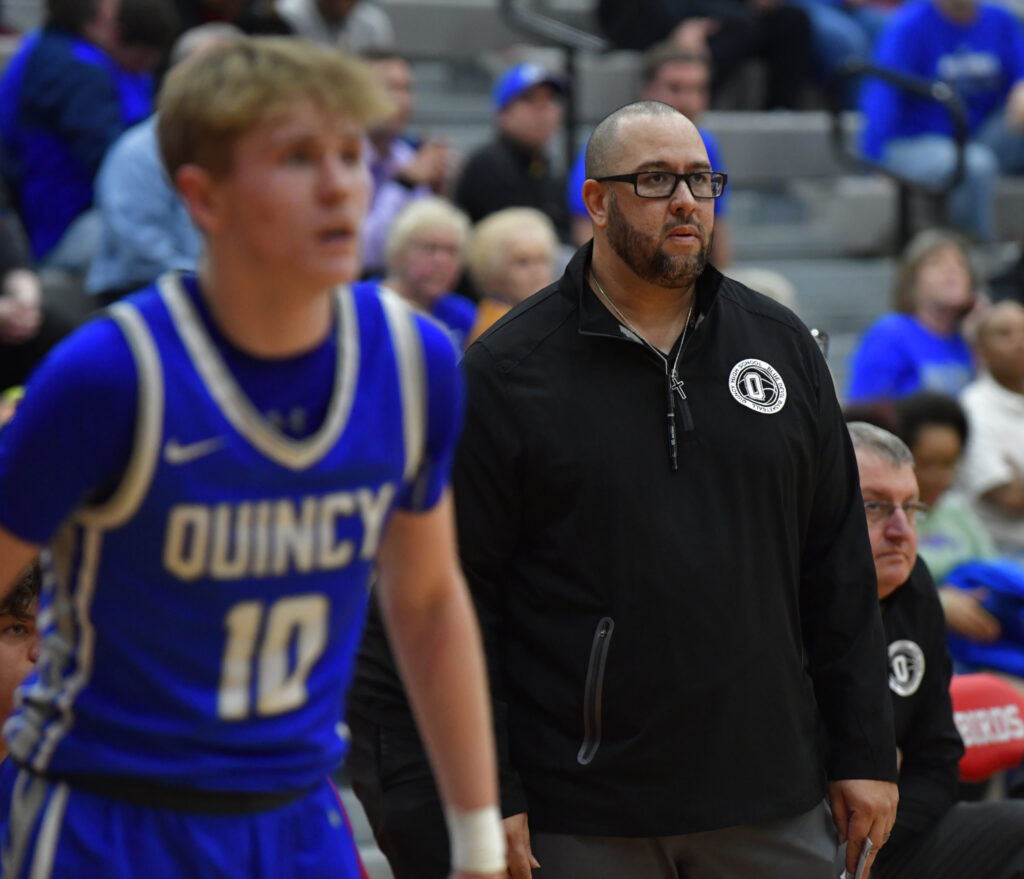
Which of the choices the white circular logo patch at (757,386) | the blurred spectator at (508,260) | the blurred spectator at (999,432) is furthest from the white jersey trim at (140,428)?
the blurred spectator at (999,432)

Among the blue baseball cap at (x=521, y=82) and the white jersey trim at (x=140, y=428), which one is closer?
the white jersey trim at (x=140, y=428)

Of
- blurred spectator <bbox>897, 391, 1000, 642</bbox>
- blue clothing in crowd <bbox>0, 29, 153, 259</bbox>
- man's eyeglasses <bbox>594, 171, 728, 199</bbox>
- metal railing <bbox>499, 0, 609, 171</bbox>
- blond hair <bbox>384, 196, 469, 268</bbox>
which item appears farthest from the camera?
metal railing <bbox>499, 0, 609, 171</bbox>

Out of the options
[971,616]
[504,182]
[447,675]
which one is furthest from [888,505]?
[504,182]

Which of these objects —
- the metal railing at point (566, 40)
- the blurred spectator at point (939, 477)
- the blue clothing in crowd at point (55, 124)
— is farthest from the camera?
the metal railing at point (566, 40)

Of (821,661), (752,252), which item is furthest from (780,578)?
(752,252)

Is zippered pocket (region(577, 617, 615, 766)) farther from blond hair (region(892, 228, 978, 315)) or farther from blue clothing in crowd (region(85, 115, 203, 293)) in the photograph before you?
blond hair (region(892, 228, 978, 315))

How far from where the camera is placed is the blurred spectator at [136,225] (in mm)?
5359

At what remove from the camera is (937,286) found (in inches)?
255

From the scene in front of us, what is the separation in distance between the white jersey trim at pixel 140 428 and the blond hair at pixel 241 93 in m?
0.17

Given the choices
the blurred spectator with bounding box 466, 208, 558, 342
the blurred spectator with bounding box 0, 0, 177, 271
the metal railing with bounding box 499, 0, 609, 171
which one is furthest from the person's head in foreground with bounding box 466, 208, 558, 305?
the metal railing with bounding box 499, 0, 609, 171

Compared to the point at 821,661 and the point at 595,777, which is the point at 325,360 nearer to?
the point at 595,777

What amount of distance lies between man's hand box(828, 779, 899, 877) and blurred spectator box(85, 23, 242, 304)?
3.34m

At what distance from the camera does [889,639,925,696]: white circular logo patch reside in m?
3.25

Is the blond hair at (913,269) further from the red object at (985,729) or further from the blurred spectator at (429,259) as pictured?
the red object at (985,729)
